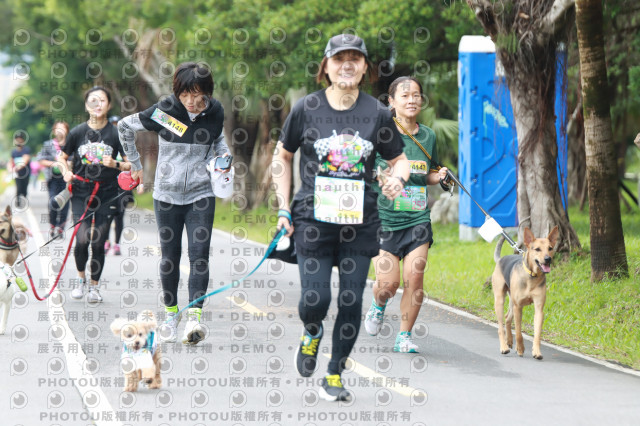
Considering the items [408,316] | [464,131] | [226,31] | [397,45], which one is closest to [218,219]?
[226,31]

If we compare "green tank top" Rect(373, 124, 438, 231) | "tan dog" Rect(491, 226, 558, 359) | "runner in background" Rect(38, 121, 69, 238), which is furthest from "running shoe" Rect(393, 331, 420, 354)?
"runner in background" Rect(38, 121, 69, 238)

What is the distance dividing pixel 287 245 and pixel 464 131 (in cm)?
1247

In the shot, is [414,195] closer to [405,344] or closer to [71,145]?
[405,344]

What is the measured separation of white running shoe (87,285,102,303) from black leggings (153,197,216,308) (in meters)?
2.73

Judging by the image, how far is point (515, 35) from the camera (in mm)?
11414

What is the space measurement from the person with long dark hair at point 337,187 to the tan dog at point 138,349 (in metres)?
0.95

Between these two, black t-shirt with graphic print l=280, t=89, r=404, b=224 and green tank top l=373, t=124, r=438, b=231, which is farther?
green tank top l=373, t=124, r=438, b=231

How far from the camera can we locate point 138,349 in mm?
6316

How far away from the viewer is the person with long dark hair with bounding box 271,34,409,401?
595cm

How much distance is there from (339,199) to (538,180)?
6.70 metres

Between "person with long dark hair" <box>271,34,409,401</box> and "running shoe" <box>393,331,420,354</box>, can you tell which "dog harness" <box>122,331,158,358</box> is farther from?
"running shoe" <box>393,331,420,354</box>

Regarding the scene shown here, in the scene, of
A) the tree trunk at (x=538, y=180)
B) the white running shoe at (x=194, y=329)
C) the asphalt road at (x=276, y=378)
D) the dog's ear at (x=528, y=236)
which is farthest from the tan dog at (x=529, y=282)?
the tree trunk at (x=538, y=180)

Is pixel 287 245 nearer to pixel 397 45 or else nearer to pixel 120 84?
pixel 397 45

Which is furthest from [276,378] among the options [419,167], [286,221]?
[419,167]
